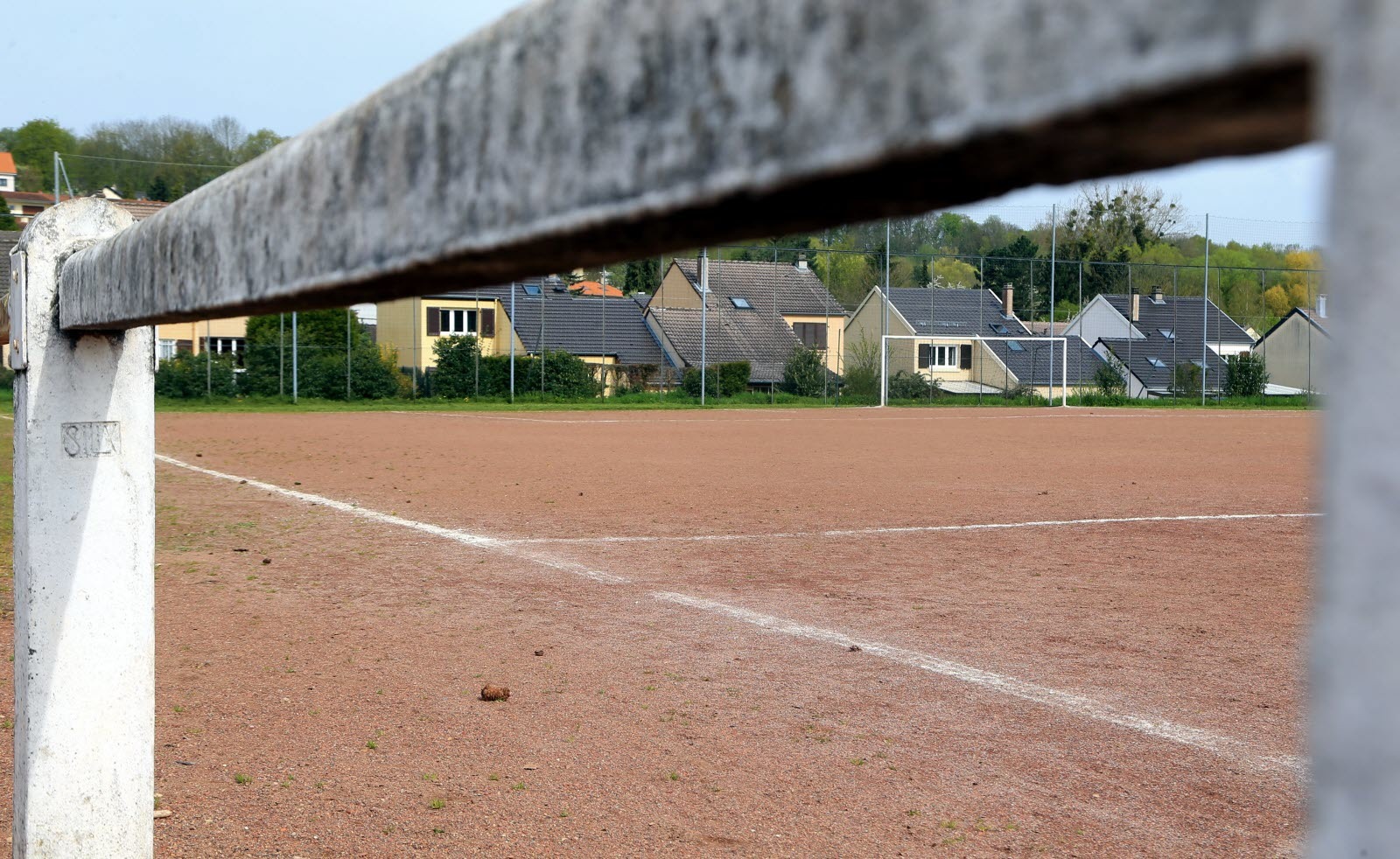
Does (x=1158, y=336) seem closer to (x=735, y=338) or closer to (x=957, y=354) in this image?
(x=957, y=354)

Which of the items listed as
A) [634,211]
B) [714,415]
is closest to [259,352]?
[714,415]

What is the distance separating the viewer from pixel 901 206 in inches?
24.3

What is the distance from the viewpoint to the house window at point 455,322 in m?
44.8

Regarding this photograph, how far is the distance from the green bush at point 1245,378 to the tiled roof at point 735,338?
45.4 ft

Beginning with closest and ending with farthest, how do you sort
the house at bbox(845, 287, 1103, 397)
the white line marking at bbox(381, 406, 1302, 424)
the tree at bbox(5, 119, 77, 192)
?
the white line marking at bbox(381, 406, 1302, 424) → the house at bbox(845, 287, 1103, 397) → the tree at bbox(5, 119, 77, 192)

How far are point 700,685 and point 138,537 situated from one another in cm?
295

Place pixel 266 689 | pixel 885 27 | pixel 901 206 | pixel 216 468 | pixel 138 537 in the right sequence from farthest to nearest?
pixel 216 468, pixel 266 689, pixel 138 537, pixel 901 206, pixel 885 27

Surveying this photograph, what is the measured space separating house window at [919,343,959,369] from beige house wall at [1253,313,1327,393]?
11.4 meters

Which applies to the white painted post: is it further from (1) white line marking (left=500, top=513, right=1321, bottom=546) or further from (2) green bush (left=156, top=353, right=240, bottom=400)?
(2) green bush (left=156, top=353, right=240, bottom=400)

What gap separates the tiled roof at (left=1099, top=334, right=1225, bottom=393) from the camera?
4531 cm

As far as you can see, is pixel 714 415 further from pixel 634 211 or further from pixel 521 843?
pixel 634 211

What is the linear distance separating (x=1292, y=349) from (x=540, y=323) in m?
29.4

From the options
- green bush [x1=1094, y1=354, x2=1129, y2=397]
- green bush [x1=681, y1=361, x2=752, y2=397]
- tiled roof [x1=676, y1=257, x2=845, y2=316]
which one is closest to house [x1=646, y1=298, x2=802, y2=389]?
green bush [x1=681, y1=361, x2=752, y2=397]

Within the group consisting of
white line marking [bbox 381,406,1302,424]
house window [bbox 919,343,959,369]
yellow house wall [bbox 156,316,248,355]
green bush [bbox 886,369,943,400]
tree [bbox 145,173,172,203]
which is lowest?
white line marking [bbox 381,406,1302,424]
